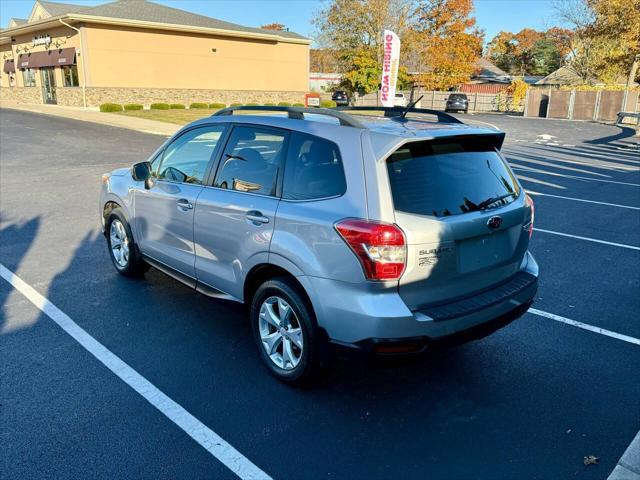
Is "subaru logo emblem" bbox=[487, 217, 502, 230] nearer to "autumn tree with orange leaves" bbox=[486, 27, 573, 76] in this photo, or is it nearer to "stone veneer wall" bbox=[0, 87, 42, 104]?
"stone veneer wall" bbox=[0, 87, 42, 104]

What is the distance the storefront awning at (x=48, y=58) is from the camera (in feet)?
109

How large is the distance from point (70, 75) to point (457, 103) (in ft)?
92.7

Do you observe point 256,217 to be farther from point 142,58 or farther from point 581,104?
point 581,104

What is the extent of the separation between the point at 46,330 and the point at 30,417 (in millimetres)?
1308

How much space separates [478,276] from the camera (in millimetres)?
3500

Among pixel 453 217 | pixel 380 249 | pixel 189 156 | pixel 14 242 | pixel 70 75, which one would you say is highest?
pixel 70 75

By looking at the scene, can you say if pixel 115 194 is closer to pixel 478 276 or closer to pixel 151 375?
pixel 151 375

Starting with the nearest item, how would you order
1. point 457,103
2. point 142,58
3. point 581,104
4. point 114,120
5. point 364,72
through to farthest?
point 114,120 < point 142,58 < point 581,104 < point 457,103 < point 364,72

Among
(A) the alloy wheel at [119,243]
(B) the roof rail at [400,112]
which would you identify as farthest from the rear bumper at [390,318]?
(A) the alloy wheel at [119,243]

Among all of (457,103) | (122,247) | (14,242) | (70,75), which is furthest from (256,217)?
(457,103)

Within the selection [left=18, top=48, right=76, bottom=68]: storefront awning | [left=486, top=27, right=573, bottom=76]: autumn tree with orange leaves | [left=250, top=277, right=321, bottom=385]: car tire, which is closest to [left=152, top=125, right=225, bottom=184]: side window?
[left=250, top=277, right=321, bottom=385]: car tire

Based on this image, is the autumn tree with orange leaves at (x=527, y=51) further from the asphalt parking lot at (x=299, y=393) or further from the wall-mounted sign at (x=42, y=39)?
the asphalt parking lot at (x=299, y=393)

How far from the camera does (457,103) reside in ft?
→ 143

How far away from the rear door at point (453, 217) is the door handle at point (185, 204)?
1.85 metres
